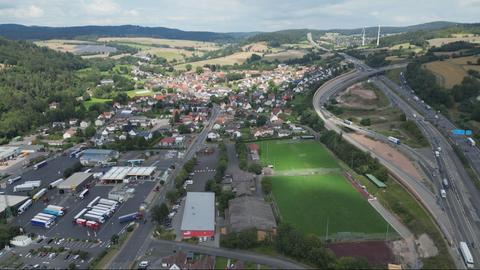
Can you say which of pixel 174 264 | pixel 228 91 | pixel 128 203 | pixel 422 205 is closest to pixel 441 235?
pixel 422 205

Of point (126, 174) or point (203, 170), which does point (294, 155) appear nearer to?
point (203, 170)

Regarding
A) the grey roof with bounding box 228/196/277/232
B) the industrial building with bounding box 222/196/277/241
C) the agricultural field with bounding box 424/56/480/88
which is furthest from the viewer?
the agricultural field with bounding box 424/56/480/88

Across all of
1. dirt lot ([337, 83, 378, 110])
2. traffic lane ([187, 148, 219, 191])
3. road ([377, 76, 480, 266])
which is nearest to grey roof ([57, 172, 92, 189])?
traffic lane ([187, 148, 219, 191])

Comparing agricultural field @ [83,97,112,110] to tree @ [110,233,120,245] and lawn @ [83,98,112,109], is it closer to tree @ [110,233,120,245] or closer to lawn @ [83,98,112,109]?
lawn @ [83,98,112,109]

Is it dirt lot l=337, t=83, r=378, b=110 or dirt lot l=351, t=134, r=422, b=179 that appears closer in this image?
dirt lot l=351, t=134, r=422, b=179

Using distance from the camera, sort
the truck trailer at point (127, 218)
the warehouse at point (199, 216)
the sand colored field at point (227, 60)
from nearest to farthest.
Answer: the warehouse at point (199, 216) → the truck trailer at point (127, 218) → the sand colored field at point (227, 60)

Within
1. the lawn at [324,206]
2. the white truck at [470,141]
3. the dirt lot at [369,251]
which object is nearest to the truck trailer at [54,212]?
the lawn at [324,206]

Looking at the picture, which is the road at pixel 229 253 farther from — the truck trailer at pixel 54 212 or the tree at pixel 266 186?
the truck trailer at pixel 54 212
